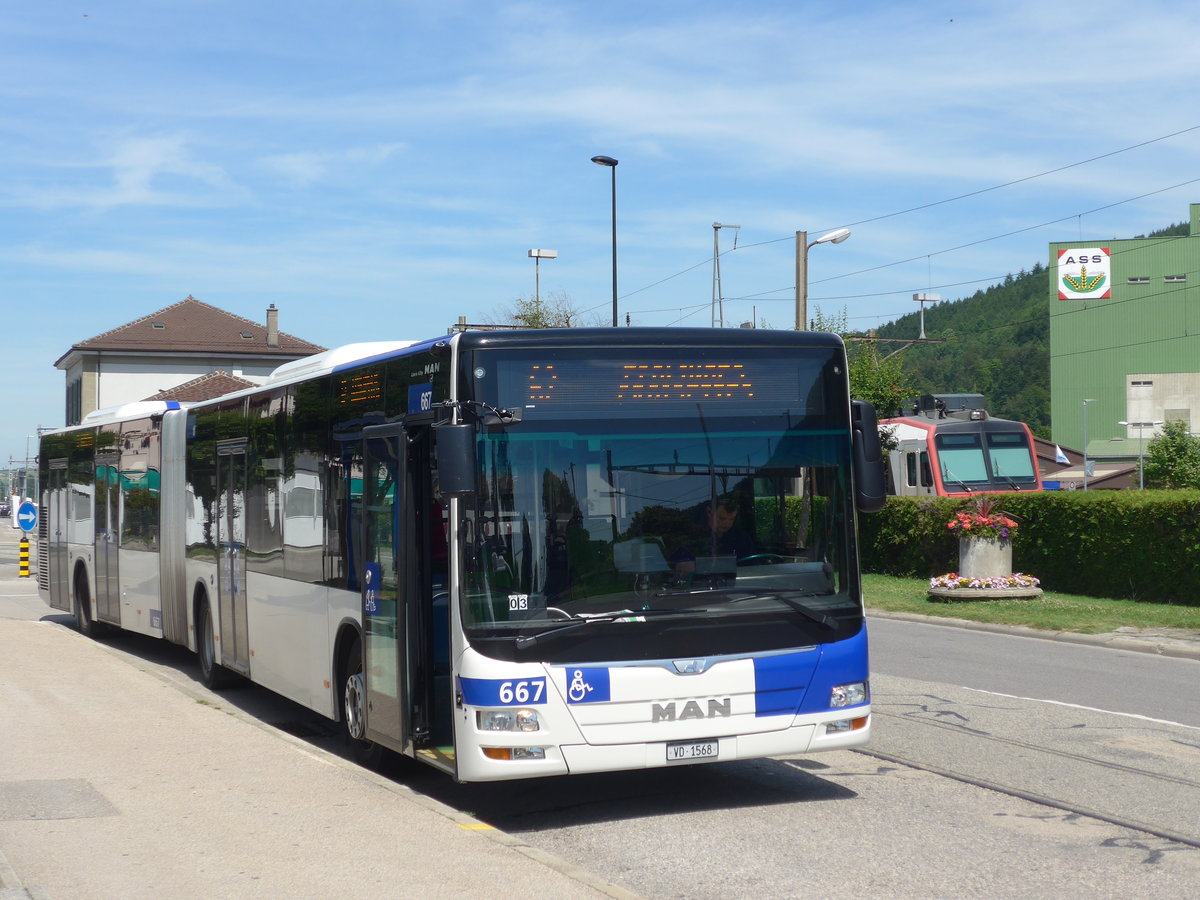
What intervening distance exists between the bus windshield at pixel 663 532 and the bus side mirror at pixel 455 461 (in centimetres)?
35

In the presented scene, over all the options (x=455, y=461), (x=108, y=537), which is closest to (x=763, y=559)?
(x=455, y=461)

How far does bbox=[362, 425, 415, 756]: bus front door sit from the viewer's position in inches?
341

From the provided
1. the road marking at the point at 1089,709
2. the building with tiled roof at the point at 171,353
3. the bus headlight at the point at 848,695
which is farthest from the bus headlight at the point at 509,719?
the building with tiled roof at the point at 171,353

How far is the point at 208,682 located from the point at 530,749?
312 inches

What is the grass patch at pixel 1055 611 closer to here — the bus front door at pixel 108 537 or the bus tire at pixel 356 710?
the bus tire at pixel 356 710

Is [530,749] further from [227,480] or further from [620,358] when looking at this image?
[227,480]

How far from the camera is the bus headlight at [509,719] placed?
7.67 meters

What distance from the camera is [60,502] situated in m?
21.7

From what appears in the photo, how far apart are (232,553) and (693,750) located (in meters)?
6.92

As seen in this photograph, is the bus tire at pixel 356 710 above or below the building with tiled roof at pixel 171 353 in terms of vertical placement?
below

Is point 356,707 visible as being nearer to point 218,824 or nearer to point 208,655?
point 218,824

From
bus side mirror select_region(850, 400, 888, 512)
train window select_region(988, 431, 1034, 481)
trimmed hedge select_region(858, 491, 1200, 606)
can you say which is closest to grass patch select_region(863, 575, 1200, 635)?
trimmed hedge select_region(858, 491, 1200, 606)

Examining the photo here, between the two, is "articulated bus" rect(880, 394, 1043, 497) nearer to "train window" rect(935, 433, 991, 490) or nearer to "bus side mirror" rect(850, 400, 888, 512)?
"train window" rect(935, 433, 991, 490)

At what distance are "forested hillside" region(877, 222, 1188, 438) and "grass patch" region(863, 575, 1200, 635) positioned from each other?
302 ft
